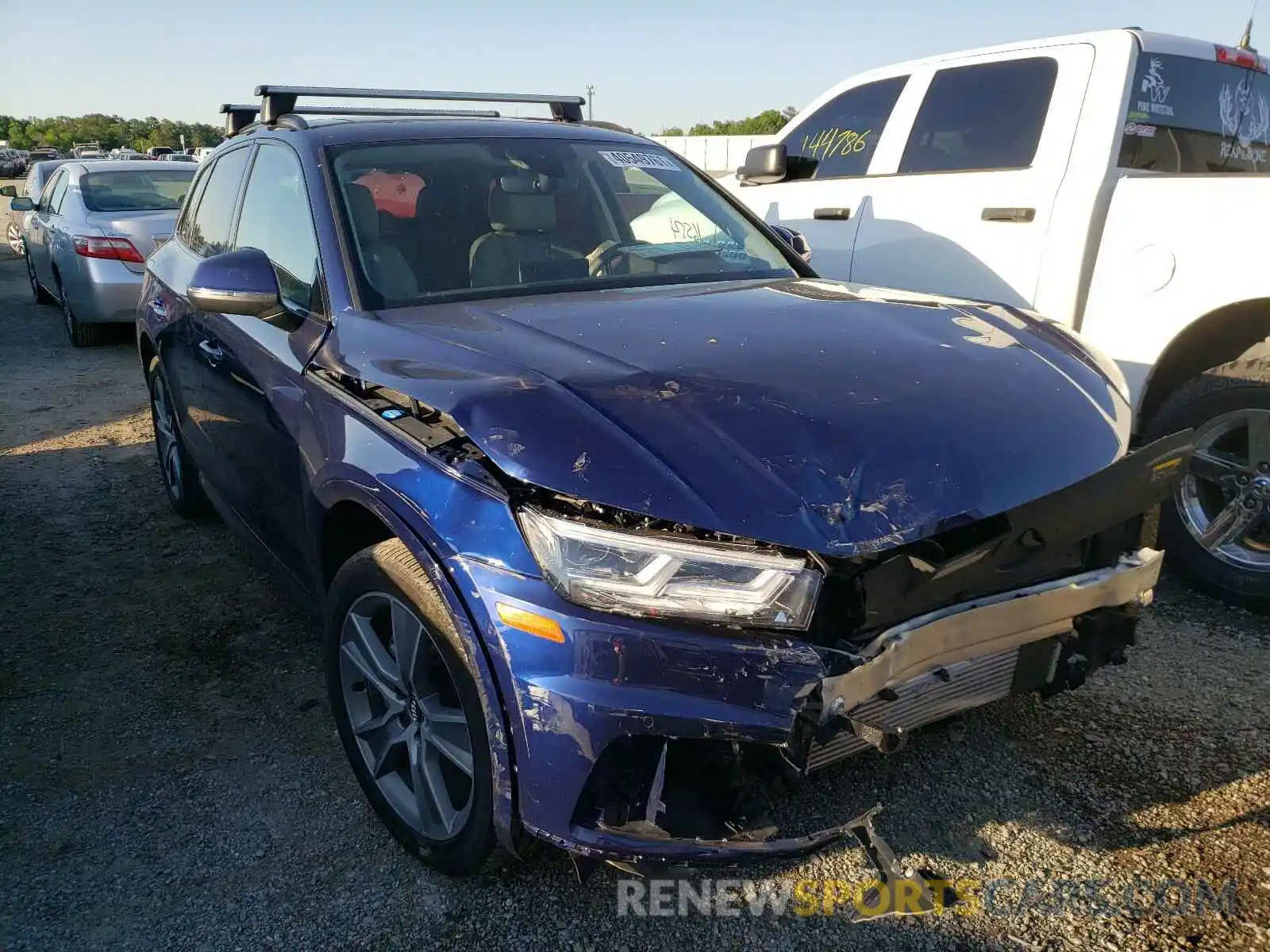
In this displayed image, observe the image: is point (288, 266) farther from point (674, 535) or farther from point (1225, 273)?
point (1225, 273)

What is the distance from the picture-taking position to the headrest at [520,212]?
121 inches

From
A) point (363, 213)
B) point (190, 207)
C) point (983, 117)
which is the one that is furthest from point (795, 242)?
point (190, 207)

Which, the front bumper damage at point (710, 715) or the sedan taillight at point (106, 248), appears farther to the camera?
the sedan taillight at point (106, 248)

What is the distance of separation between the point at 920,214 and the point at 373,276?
2929 mm

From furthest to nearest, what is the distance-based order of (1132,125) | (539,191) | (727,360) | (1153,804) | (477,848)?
1. (1132,125)
2. (539,191)
3. (1153,804)
4. (727,360)
5. (477,848)

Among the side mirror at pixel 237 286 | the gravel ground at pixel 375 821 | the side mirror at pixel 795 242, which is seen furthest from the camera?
the side mirror at pixel 795 242

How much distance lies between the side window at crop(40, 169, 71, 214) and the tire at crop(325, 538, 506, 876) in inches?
362

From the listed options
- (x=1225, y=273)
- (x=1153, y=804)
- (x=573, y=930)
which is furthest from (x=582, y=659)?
(x=1225, y=273)

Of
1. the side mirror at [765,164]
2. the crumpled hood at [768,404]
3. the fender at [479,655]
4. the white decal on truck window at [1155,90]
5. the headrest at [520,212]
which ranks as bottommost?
the fender at [479,655]

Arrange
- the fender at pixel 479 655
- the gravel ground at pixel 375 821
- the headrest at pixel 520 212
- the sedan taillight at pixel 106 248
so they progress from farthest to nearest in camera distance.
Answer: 1. the sedan taillight at pixel 106 248
2. the headrest at pixel 520 212
3. the gravel ground at pixel 375 821
4. the fender at pixel 479 655

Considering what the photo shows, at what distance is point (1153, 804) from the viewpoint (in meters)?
2.51

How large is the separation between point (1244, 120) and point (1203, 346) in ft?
5.58

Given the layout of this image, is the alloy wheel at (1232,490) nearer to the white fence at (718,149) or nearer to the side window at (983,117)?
the side window at (983,117)

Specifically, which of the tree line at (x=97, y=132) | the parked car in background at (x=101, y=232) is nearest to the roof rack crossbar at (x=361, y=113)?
the parked car in background at (x=101, y=232)
